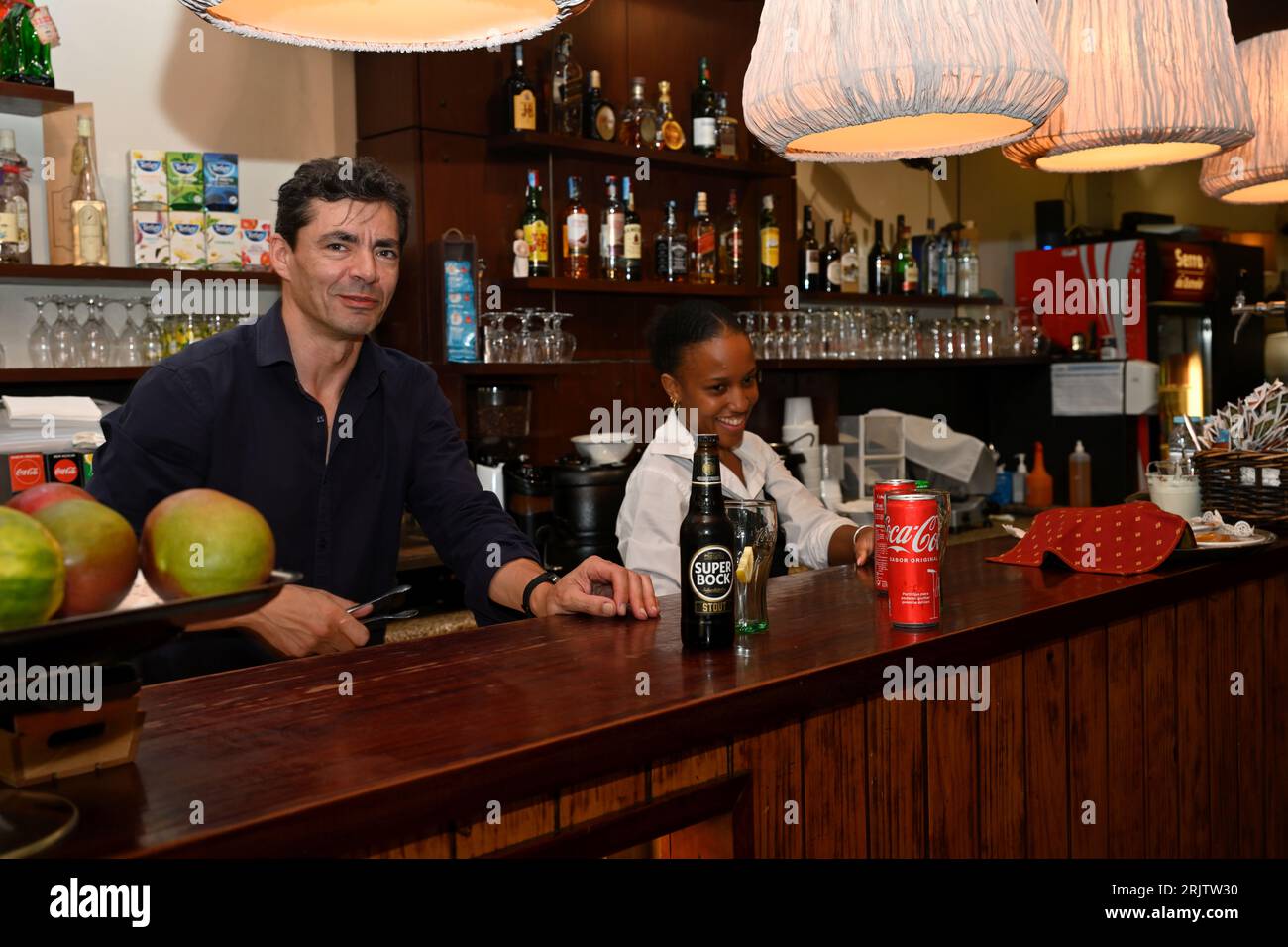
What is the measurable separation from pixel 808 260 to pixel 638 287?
109cm

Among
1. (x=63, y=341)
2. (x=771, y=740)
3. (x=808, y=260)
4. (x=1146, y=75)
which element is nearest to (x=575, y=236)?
(x=808, y=260)

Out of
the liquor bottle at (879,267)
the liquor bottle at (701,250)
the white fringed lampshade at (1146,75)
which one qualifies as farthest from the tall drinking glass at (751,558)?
the liquor bottle at (879,267)

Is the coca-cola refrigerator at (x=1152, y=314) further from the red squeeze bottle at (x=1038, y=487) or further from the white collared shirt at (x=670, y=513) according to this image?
the white collared shirt at (x=670, y=513)

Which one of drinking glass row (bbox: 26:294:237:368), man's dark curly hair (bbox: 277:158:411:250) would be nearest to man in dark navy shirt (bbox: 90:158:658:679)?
man's dark curly hair (bbox: 277:158:411:250)

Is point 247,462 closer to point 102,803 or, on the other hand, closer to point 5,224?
point 102,803

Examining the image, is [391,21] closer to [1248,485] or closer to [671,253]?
[1248,485]

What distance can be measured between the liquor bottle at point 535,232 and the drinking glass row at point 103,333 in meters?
1.03

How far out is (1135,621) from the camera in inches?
86.1

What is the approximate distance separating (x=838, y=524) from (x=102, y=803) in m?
2.07

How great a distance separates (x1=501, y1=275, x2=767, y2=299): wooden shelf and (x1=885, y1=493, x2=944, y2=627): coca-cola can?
2.45 metres

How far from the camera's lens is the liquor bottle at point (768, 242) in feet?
15.6

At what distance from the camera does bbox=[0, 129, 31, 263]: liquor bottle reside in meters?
3.10

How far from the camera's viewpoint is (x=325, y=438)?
2.27m
